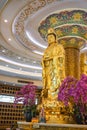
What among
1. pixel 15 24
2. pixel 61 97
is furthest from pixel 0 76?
pixel 61 97

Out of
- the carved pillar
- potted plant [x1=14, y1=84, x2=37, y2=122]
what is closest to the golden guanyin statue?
potted plant [x1=14, y1=84, x2=37, y2=122]

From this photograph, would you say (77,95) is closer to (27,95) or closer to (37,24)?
(27,95)

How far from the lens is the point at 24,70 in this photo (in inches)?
467

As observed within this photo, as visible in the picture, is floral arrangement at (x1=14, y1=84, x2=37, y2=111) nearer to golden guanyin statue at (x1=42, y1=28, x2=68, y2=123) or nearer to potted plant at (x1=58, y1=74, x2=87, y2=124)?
golden guanyin statue at (x1=42, y1=28, x2=68, y2=123)

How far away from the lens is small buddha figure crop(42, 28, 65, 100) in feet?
18.2

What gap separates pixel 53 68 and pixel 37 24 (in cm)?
163

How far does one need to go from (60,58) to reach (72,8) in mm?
1367

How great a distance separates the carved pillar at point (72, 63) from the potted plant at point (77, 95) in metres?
2.85

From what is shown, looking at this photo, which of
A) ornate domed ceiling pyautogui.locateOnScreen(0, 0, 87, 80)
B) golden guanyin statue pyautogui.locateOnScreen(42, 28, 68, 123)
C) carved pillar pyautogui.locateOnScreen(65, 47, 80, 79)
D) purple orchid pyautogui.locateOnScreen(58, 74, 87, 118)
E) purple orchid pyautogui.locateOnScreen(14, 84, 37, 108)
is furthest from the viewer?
carved pillar pyautogui.locateOnScreen(65, 47, 80, 79)

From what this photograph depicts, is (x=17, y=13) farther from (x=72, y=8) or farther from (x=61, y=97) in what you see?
(x=61, y=97)

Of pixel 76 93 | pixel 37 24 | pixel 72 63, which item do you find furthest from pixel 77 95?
pixel 37 24

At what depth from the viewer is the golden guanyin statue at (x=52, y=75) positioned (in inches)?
204

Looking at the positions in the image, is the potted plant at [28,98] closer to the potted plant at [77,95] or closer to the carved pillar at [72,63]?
the potted plant at [77,95]

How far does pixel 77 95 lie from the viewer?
3.69 metres
